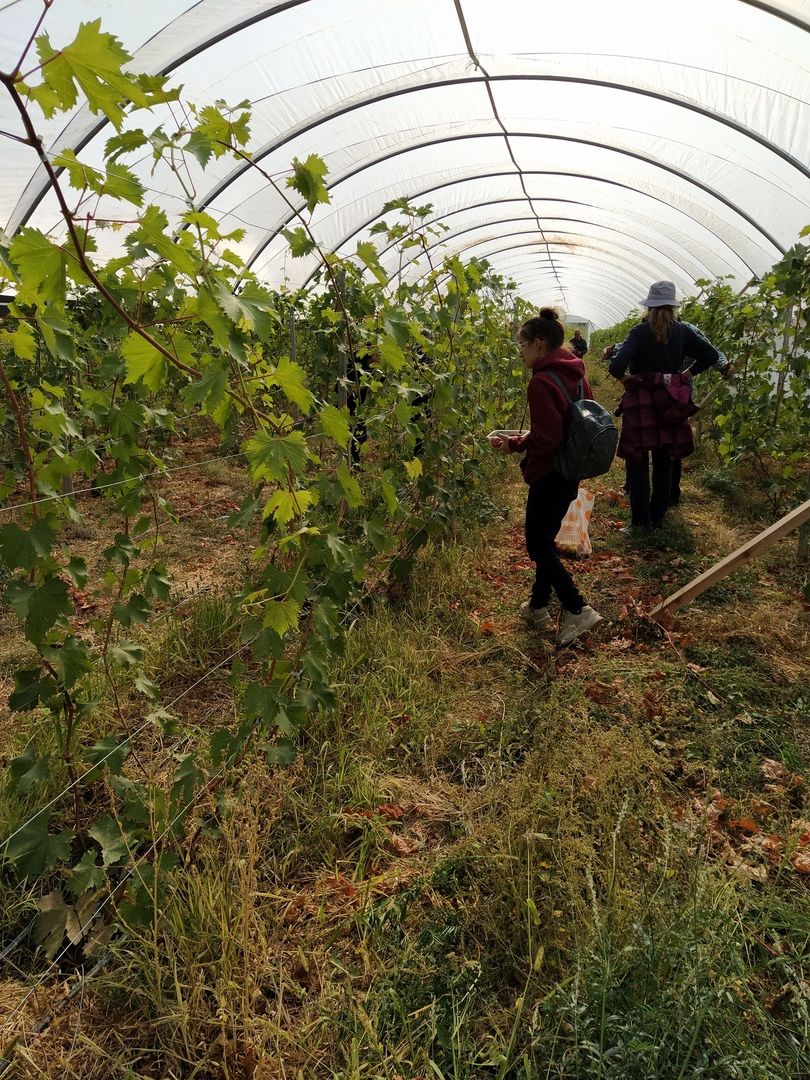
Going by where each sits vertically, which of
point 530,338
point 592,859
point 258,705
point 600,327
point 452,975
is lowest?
point 452,975

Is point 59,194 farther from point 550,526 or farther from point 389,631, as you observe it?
point 550,526

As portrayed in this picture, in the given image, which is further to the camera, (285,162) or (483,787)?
(285,162)

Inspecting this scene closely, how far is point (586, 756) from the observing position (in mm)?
2389

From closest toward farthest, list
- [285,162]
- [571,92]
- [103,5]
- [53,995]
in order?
[53,995] < [103,5] < [571,92] < [285,162]

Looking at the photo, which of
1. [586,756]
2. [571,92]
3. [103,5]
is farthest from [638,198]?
[586,756]

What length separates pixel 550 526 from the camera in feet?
11.1

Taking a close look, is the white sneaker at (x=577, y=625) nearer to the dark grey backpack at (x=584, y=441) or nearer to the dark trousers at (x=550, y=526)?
the dark trousers at (x=550, y=526)

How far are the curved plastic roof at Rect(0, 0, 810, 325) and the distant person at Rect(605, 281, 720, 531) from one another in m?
1.77

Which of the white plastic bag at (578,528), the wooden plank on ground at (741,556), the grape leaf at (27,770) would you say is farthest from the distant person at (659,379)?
the grape leaf at (27,770)

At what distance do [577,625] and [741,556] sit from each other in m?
0.84

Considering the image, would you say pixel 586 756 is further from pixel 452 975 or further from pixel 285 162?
pixel 285 162

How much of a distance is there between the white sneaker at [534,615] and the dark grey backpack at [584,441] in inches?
33.9

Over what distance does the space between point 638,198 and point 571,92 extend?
361 centimetres

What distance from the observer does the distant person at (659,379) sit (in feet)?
14.5
